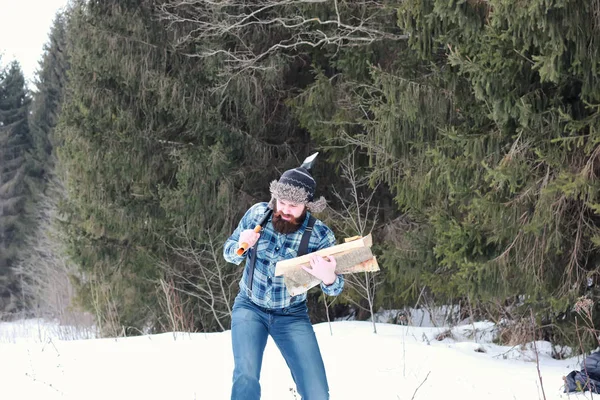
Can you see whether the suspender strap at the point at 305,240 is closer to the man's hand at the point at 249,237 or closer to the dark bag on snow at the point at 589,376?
the man's hand at the point at 249,237

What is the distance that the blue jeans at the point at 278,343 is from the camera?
11.7 ft

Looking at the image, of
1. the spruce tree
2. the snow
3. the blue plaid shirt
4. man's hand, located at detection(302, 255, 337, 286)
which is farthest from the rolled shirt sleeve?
the spruce tree

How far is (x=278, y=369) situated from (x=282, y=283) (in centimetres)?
230

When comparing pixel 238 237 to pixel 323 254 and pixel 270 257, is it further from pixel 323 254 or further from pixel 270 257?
pixel 323 254

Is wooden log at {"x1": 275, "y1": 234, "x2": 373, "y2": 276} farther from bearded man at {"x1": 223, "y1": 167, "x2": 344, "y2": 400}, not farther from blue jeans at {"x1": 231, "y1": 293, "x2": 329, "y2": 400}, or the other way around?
blue jeans at {"x1": 231, "y1": 293, "x2": 329, "y2": 400}

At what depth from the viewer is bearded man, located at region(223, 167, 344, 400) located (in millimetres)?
3719

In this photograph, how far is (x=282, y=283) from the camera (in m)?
3.88

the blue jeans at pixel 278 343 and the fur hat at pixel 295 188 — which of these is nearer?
the blue jeans at pixel 278 343

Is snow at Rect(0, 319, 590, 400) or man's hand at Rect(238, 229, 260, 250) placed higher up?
man's hand at Rect(238, 229, 260, 250)

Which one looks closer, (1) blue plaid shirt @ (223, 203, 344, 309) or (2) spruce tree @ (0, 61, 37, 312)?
(1) blue plaid shirt @ (223, 203, 344, 309)

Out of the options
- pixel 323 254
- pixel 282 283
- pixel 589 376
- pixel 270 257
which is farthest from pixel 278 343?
pixel 589 376

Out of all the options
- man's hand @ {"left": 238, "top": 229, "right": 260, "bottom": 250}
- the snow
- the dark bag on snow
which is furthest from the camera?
the snow

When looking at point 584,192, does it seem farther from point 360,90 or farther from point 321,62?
point 321,62

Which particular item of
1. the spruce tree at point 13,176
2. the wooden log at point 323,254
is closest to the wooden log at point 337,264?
the wooden log at point 323,254
